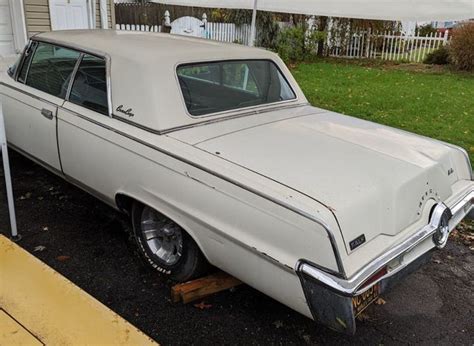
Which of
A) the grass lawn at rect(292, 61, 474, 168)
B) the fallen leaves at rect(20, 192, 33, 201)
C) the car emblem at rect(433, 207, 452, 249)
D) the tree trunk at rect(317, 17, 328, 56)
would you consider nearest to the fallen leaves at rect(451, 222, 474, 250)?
the car emblem at rect(433, 207, 452, 249)

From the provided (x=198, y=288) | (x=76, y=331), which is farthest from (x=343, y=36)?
(x=76, y=331)

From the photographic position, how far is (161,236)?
3307mm

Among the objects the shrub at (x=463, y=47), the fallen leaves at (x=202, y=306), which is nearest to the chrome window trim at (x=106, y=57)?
the fallen leaves at (x=202, y=306)

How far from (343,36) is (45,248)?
1484 centimetres

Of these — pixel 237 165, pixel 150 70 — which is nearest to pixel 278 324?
pixel 237 165

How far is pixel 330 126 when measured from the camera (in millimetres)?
3512

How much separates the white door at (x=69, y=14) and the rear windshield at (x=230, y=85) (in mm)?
7357

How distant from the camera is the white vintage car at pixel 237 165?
2.33 meters

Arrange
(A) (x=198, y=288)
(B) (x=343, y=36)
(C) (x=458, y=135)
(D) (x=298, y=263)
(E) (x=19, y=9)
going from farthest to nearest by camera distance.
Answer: (B) (x=343, y=36) < (E) (x=19, y=9) < (C) (x=458, y=135) < (A) (x=198, y=288) < (D) (x=298, y=263)

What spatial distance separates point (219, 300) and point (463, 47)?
12.8 meters

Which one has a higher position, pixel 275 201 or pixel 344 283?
pixel 275 201

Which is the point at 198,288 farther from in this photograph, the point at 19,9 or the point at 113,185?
the point at 19,9

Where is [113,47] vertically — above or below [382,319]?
above

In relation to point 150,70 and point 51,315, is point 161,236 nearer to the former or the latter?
point 150,70
